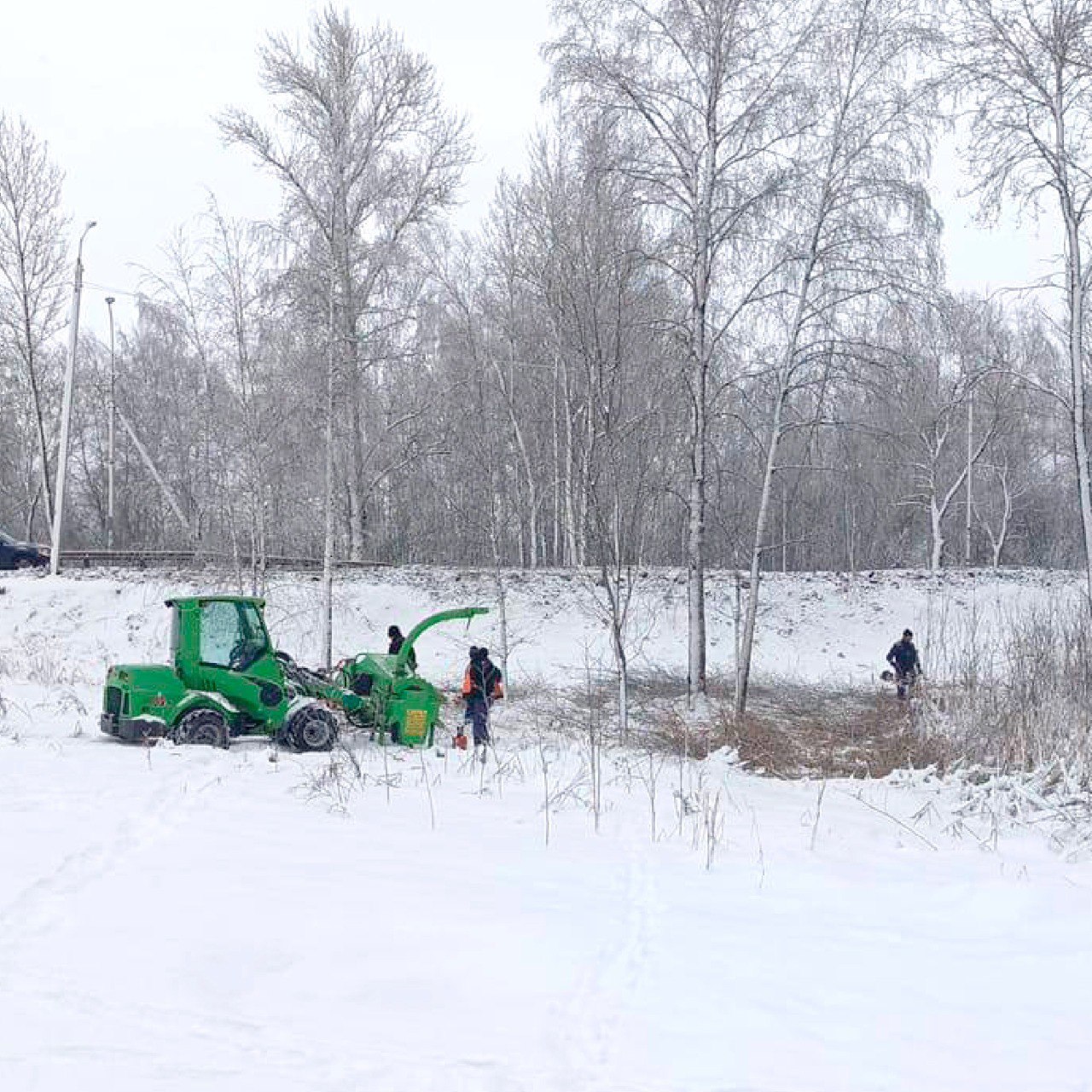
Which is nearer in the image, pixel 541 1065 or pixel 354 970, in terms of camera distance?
pixel 541 1065

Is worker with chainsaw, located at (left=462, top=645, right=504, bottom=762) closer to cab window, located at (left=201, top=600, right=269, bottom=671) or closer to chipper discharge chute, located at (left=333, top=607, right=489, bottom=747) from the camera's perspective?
chipper discharge chute, located at (left=333, top=607, right=489, bottom=747)

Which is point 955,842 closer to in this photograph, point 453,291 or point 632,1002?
point 632,1002

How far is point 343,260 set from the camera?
23.7 m

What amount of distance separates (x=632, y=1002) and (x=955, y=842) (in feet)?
15.2

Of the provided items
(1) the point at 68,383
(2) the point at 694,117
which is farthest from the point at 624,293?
(1) the point at 68,383

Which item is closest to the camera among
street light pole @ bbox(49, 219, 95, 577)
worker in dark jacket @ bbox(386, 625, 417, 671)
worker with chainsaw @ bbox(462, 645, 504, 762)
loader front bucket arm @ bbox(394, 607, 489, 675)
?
loader front bucket arm @ bbox(394, 607, 489, 675)

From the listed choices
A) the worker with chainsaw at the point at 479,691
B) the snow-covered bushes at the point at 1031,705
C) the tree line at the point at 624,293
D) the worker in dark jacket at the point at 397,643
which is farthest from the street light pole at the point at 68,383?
the snow-covered bushes at the point at 1031,705

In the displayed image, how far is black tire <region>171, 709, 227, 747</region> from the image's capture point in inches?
528

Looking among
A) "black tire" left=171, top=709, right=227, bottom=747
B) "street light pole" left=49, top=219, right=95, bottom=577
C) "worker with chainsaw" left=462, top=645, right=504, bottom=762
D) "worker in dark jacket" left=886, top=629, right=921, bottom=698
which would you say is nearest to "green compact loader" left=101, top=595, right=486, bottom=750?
"black tire" left=171, top=709, right=227, bottom=747

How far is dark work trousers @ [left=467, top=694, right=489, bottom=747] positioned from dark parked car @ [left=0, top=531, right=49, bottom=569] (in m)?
20.4

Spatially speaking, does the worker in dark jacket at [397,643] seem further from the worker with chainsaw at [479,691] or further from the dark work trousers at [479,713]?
the dark work trousers at [479,713]

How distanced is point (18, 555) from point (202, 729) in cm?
2039

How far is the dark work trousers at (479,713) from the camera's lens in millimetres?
14867

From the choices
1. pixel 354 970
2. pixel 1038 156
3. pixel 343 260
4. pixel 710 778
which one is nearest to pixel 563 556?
pixel 343 260
